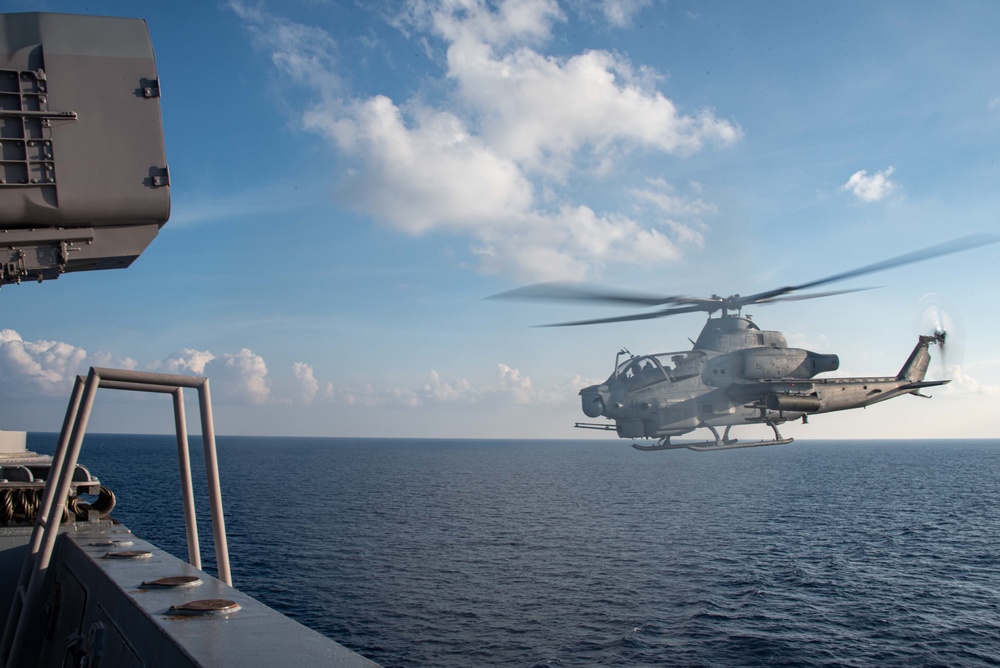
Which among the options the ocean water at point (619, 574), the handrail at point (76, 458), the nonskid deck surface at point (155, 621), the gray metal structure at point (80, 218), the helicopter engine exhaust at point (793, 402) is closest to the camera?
the nonskid deck surface at point (155, 621)

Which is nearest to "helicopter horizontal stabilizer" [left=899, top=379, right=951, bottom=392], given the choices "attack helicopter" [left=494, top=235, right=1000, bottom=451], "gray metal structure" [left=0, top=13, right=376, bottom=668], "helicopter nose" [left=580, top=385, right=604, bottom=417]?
"attack helicopter" [left=494, top=235, right=1000, bottom=451]

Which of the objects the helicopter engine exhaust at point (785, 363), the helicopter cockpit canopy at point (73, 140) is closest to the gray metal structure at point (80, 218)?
the helicopter cockpit canopy at point (73, 140)

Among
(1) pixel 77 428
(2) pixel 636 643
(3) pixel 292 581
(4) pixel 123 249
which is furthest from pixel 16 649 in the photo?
(3) pixel 292 581

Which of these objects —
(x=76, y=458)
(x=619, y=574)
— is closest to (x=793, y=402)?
(x=619, y=574)

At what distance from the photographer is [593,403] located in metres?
33.9

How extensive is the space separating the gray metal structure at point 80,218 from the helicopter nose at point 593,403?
28.4 metres

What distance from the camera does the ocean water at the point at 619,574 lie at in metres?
25.5

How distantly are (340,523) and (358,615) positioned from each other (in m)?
25.8

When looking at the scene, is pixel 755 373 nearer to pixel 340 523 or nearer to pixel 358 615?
pixel 358 615

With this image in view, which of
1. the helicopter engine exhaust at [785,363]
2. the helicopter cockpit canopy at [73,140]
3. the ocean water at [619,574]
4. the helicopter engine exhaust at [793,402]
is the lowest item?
the ocean water at [619,574]

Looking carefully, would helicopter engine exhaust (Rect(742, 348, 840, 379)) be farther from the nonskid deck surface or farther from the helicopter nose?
the nonskid deck surface

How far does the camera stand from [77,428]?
4.53m

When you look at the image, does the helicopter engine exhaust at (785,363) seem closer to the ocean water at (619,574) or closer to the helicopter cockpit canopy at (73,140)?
the ocean water at (619,574)

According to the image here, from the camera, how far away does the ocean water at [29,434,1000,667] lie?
25453 millimetres
